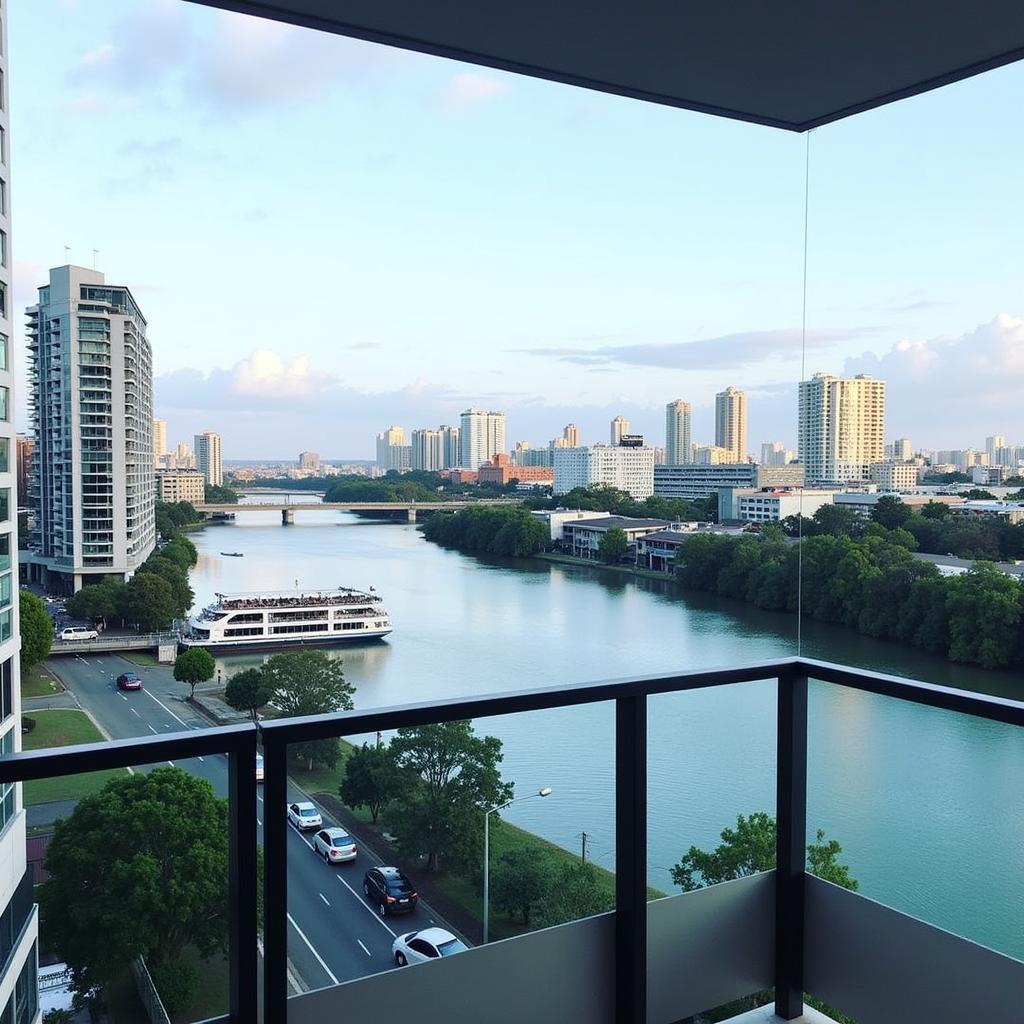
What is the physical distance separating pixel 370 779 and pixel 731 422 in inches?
118

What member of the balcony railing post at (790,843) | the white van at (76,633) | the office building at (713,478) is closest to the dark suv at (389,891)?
the balcony railing post at (790,843)

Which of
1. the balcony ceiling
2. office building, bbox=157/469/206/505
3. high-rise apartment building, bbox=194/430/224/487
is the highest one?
the balcony ceiling

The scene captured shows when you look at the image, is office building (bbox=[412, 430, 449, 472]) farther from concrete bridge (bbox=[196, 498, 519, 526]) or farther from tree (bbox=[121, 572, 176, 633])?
tree (bbox=[121, 572, 176, 633])

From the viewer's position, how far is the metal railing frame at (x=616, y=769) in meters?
1.56

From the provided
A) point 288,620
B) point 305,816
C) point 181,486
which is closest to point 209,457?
point 181,486

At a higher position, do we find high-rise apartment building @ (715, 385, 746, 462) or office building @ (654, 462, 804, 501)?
high-rise apartment building @ (715, 385, 746, 462)

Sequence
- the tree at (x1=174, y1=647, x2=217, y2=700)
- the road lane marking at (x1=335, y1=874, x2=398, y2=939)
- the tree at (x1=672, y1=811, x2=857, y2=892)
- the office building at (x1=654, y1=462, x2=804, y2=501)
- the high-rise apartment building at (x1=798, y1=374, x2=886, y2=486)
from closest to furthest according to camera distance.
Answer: the road lane marking at (x1=335, y1=874, x2=398, y2=939) → the tree at (x1=672, y1=811, x2=857, y2=892) → the tree at (x1=174, y1=647, x2=217, y2=700) → the high-rise apartment building at (x1=798, y1=374, x2=886, y2=486) → the office building at (x1=654, y1=462, x2=804, y2=501)

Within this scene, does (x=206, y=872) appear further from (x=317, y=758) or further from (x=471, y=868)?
(x=471, y=868)

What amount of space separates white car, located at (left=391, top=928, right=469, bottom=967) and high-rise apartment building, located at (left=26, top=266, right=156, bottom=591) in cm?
214

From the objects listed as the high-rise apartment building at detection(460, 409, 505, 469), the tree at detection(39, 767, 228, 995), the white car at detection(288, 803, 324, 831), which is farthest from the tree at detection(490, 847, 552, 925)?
the high-rise apartment building at detection(460, 409, 505, 469)

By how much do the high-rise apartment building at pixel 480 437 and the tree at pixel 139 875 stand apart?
9.20 ft

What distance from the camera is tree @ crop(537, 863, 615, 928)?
6.71 feet

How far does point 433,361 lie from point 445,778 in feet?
7.95

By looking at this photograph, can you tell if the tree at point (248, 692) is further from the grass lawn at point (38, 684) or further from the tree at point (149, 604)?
the grass lawn at point (38, 684)
